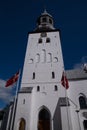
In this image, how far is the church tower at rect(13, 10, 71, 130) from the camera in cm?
1738

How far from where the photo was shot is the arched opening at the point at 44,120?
59.2ft

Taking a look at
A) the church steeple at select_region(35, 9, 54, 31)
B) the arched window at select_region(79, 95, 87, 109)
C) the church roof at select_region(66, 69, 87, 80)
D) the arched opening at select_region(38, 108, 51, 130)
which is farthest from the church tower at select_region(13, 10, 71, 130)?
the arched window at select_region(79, 95, 87, 109)

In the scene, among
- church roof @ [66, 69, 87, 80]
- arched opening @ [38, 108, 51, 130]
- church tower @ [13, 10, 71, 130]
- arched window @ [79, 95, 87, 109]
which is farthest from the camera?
church roof @ [66, 69, 87, 80]

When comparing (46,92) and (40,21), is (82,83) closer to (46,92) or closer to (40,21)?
Answer: (46,92)

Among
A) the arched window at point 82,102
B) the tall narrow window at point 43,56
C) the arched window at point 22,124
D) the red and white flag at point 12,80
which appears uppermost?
the tall narrow window at point 43,56

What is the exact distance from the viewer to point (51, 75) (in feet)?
73.9

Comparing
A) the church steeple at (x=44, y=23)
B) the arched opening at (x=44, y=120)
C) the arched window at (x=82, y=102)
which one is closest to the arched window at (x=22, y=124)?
the arched opening at (x=44, y=120)

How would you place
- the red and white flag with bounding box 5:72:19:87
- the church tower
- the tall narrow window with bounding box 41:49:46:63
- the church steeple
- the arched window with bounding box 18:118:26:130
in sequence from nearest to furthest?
1. the red and white flag with bounding box 5:72:19:87
2. the arched window with bounding box 18:118:26:130
3. the church tower
4. the tall narrow window with bounding box 41:49:46:63
5. the church steeple

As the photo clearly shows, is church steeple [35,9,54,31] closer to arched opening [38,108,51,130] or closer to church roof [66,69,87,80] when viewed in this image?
church roof [66,69,87,80]

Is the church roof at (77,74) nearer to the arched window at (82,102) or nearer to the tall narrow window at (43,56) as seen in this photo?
the arched window at (82,102)

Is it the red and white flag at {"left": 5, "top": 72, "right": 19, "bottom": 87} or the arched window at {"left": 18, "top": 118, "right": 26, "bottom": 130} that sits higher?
the red and white flag at {"left": 5, "top": 72, "right": 19, "bottom": 87}

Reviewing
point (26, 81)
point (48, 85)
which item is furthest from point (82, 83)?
point (26, 81)

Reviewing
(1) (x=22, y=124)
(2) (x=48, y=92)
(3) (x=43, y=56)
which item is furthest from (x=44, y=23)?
(1) (x=22, y=124)

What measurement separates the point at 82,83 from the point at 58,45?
9.46 metres
